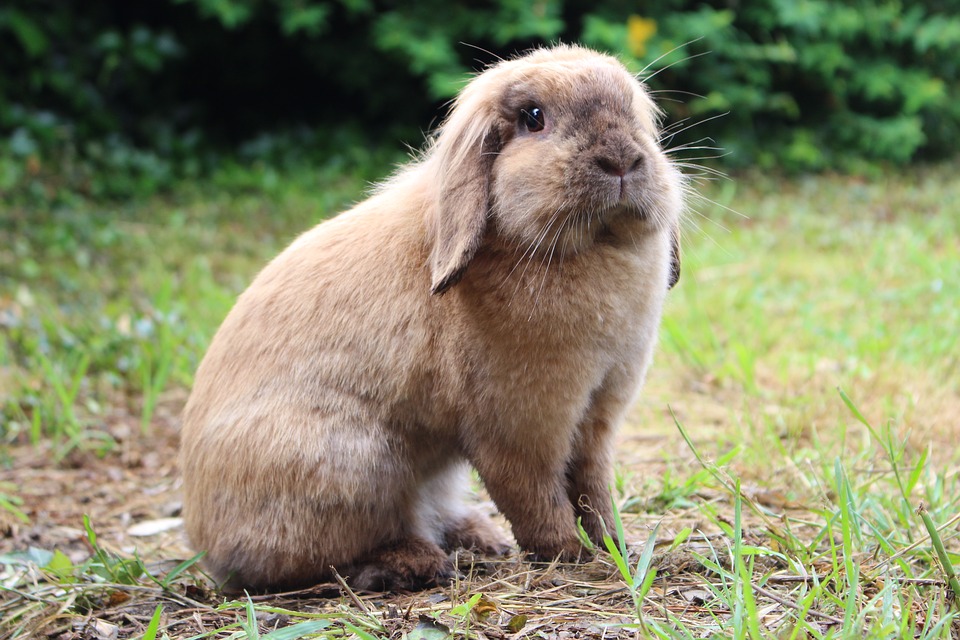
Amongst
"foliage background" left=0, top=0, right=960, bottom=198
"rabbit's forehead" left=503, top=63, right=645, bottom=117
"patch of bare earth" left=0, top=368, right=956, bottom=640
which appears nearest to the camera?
"patch of bare earth" left=0, top=368, right=956, bottom=640

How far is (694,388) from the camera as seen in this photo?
14.6 ft

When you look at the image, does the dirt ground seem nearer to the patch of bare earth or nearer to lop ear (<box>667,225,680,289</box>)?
the patch of bare earth

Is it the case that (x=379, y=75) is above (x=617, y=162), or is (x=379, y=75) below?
above

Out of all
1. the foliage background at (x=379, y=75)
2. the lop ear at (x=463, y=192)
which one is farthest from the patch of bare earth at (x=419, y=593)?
the foliage background at (x=379, y=75)

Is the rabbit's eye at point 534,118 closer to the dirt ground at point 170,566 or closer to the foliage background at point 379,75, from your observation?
the dirt ground at point 170,566

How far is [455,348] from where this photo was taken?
104 inches

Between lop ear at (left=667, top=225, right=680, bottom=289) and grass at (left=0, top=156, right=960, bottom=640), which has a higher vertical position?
lop ear at (left=667, top=225, right=680, bottom=289)

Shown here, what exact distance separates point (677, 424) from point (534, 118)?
0.85m

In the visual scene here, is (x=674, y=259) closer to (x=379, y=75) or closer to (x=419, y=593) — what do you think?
(x=419, y=593)

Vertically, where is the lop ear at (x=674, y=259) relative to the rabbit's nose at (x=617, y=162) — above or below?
below

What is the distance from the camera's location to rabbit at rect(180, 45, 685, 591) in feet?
8.29

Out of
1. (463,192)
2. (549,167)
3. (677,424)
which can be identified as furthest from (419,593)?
(549,167)

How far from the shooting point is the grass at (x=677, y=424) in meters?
2.38

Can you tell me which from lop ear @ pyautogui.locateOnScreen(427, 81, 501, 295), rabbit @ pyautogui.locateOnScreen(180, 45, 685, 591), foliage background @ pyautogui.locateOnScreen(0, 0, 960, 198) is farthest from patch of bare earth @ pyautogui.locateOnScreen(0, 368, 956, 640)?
foliage background @ pyautogui.locateOnScreen(0, 0, 960, 198)
